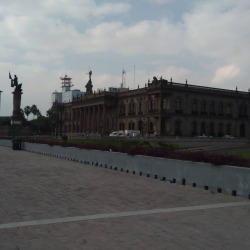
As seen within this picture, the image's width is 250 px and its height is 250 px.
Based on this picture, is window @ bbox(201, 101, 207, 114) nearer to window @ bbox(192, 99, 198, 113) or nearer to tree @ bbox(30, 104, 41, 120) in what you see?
window @ bbox(192, 99, 198, 113)

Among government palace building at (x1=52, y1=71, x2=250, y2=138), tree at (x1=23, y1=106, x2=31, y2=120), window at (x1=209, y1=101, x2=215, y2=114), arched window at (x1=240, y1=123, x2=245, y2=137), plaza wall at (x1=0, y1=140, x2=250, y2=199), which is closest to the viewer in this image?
plaza wall at (x1=0, y1=140, x2=250, y2=199)

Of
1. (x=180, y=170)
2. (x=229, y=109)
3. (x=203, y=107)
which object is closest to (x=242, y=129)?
(x=229, y=109)

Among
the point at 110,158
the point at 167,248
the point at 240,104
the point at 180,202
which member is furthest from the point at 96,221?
the point at 240,104

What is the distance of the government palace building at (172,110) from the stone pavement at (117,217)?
77945 millimetres

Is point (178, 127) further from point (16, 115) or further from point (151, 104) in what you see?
point (16, 115)

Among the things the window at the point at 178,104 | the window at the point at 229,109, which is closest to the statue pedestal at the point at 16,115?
the window at the point at 178,104

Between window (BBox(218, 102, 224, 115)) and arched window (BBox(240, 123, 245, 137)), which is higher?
window (BBox(218, 102, 224, 115))

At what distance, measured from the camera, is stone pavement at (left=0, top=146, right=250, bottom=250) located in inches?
278

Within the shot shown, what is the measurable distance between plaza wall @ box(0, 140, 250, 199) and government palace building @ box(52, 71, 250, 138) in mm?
67763

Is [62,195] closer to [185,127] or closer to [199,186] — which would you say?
[199,186]

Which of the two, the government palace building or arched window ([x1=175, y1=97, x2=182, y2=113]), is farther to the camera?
arched window ([x1=175, y1=97, x2=182, y2=113])

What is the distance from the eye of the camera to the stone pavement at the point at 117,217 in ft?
23.2

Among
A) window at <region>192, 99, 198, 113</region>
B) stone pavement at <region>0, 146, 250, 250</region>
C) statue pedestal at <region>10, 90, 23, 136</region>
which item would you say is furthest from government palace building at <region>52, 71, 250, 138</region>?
stone pavement at <region>0, 146, 250, 250</region>

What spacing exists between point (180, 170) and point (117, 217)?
23.2 feet
